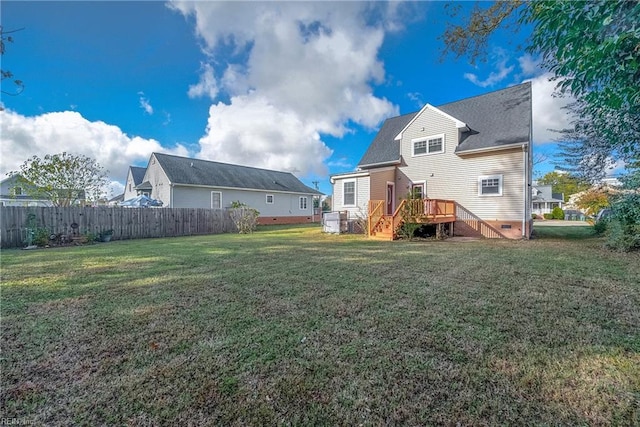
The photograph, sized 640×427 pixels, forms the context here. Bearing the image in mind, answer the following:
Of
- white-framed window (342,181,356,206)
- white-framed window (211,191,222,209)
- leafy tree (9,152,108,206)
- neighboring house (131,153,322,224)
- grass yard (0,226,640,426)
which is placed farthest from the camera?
white-framed window (211,191,222,209)

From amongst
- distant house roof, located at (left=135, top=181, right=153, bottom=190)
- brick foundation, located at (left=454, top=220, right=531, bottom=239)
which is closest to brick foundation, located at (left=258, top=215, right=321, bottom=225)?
distant house roof, located at (left=135, top=181, right=153, bottom=190)

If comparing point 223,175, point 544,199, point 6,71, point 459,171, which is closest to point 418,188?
point 459,171

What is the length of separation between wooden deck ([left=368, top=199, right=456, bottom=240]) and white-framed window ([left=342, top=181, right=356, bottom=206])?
269 centimetres

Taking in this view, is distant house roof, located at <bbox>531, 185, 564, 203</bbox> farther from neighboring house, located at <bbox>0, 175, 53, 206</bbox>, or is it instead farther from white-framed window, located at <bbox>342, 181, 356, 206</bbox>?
neighboring house, located at <bbox>0, 175, 53, 206</bbox>

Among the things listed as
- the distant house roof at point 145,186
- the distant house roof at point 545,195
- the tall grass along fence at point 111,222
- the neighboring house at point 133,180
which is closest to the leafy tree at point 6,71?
the tall grass along fence at point 111,222

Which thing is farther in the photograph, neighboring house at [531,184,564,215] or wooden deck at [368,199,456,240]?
neighboring house at [531,184,564,215]

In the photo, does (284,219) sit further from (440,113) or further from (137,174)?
(440,113)

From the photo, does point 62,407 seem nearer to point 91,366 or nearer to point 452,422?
point 91,366

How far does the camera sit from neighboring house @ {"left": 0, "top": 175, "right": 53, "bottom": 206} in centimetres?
1642

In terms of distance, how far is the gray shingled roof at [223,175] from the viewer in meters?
20.2

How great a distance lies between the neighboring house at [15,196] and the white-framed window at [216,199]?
31.4 ft

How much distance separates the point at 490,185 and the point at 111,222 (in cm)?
1751

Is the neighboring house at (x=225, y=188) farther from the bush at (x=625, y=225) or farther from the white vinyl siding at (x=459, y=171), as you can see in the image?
the bush at (x=625, y=225)

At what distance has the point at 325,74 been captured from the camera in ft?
43.0
